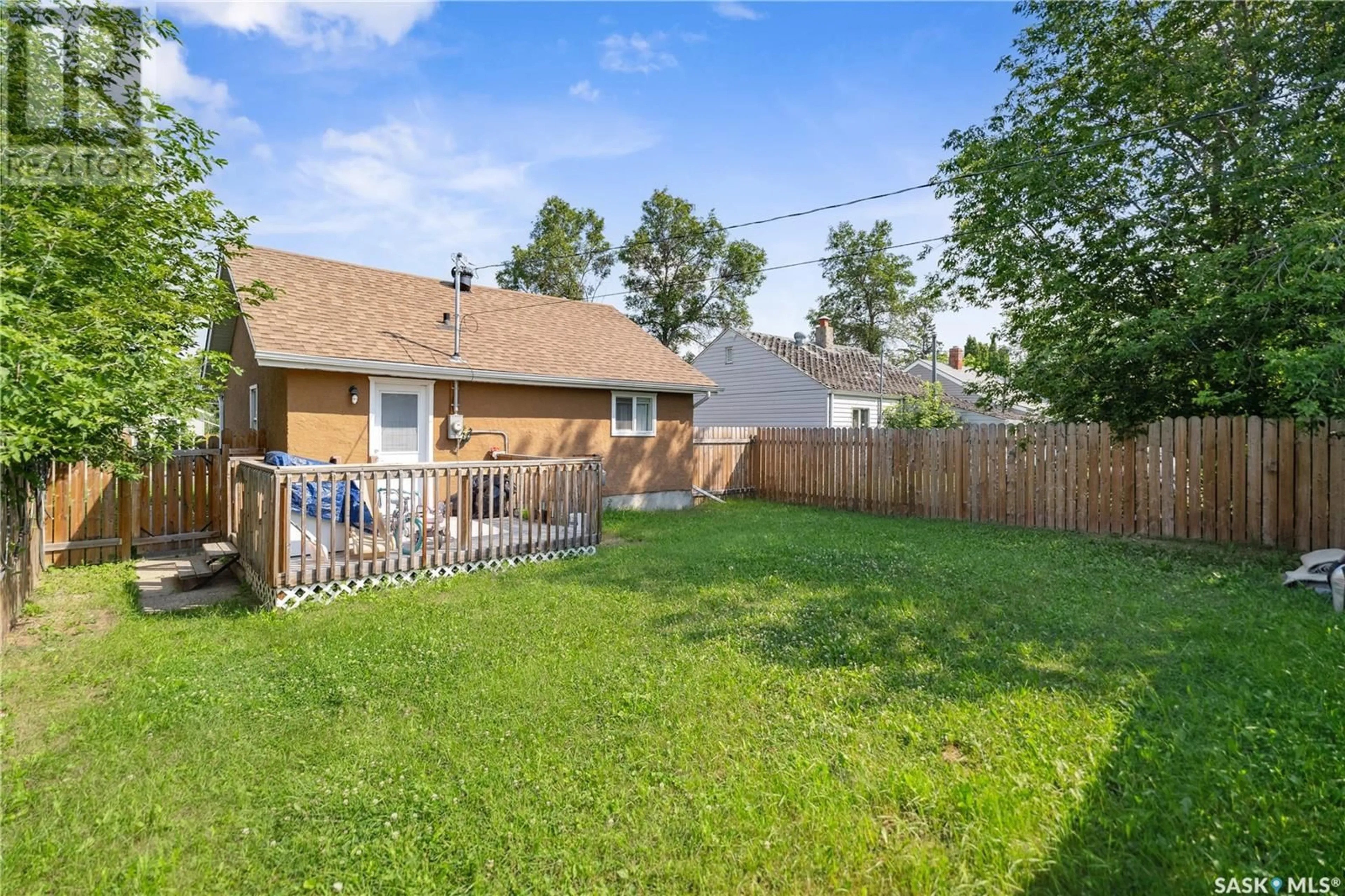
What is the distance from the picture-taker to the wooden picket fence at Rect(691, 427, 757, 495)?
14883 mm

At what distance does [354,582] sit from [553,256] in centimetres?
2917

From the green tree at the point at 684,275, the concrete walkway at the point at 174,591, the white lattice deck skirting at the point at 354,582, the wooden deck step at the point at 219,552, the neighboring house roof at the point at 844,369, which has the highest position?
the green tree at the point at 684,275

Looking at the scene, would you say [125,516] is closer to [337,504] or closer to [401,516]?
[337,504]

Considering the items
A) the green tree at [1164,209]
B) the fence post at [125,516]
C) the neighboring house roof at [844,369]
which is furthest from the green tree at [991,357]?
the fence post at [125,516]

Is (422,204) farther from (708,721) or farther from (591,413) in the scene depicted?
(708,721)

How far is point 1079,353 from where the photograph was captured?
10422 millimetres

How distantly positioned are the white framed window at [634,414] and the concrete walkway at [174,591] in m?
7.27

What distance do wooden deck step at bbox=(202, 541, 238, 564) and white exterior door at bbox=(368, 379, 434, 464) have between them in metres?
3.04

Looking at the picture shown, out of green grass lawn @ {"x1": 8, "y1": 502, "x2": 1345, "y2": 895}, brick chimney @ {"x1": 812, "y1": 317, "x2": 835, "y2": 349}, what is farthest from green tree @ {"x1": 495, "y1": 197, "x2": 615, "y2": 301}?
green grass lawn @ {"x1": 8, "y1": 502, "x2": 1345, "y2": 895}

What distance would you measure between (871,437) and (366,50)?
1090cm

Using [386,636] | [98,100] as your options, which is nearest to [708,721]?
[386,636]

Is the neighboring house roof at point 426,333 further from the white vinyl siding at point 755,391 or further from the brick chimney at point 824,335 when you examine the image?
the brick chimney at point 824,335

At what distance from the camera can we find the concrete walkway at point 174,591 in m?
5.93

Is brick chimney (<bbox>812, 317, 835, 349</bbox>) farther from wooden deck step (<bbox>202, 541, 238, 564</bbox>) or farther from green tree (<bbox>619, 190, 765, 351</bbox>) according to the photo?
wooden deck step (<bbox>202, 541, 238, 564</bbox>)
